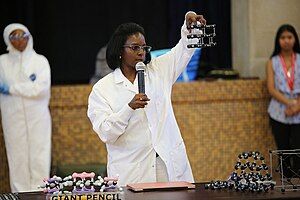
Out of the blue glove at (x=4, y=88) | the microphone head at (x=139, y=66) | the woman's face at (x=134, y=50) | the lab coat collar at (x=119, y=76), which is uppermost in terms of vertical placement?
the woman's face at (x=134, y=50)

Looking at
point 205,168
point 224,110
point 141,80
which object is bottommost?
point 205,168

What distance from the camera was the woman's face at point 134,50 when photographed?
4.78 metres

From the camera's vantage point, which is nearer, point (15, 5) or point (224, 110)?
point (224, 110)

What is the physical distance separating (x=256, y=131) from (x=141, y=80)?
391 cm

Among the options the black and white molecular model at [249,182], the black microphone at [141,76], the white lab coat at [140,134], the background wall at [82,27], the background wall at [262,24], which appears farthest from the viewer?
the background wall at [82,27]

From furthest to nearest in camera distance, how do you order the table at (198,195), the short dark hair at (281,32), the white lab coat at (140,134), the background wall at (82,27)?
the background wall at (82,27) → the short dark hair at (281,32) → the white lab coat at (140,134) → the table at (198,195)

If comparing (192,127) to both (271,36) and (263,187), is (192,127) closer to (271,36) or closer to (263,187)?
(271,36)

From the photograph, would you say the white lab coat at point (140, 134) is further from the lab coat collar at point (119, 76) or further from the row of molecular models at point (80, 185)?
the row of molecular models at point (80, 185)

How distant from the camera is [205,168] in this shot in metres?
8.16

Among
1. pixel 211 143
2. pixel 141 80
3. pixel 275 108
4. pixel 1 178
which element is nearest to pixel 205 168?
pixel 211 143

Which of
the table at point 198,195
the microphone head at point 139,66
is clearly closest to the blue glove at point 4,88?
the microphone head at point 139,66

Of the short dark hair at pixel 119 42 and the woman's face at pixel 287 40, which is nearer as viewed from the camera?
the short dark hair at pixel 119 42

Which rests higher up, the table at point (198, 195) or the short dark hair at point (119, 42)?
the short dark hair at point (119, 42)

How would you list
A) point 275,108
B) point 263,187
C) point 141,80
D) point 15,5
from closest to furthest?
point 263,187, point 141,80, point 275,108, point 15,5
